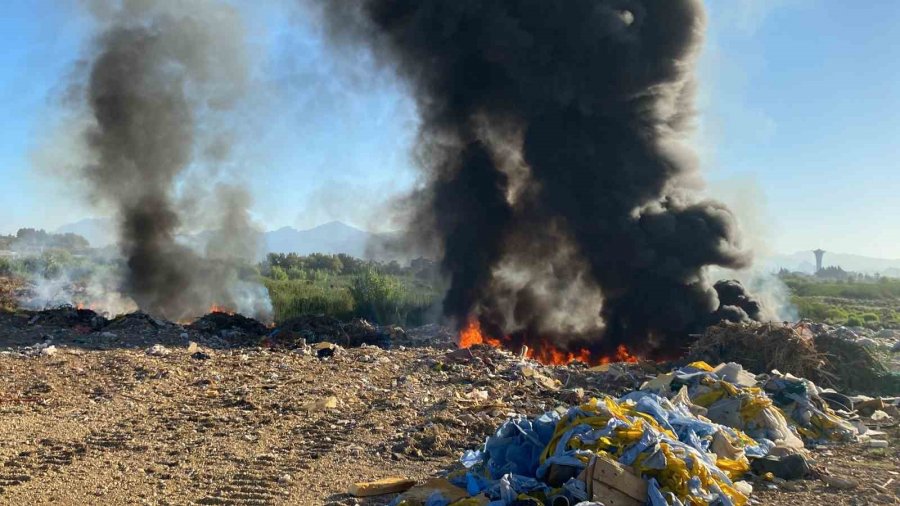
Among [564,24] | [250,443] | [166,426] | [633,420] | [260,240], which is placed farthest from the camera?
[260,240]

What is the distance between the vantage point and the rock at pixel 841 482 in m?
6.33

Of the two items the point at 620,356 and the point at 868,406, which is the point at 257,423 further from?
the point at 620,356

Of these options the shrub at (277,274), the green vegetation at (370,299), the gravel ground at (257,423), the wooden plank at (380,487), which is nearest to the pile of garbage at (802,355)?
the gravel ground at (257,423)

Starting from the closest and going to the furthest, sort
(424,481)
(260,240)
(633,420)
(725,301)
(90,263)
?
1. (633,420)
2. (424,481)
3. (725,301)
4. (260,240)
5. (90,263)

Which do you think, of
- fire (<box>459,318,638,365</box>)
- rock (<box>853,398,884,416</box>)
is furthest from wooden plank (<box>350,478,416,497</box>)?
fire (<box>459,318,638,365</box>)

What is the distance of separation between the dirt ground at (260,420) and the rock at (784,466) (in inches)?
6.6

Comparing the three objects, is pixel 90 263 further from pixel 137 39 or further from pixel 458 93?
pixel 458 93

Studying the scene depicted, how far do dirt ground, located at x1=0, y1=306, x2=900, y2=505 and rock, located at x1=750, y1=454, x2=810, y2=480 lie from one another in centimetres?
17

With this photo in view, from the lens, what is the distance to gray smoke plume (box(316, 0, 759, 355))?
18.6 metres

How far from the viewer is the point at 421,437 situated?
7.91m

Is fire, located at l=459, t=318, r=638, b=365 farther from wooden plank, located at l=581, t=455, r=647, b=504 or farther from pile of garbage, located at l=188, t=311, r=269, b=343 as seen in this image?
wooden plank, located at l=581, t=455, r=647, b=504

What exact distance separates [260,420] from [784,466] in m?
6.35

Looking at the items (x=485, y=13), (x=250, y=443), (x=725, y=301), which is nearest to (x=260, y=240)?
(x=485, y=13)

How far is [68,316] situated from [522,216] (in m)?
13.8
